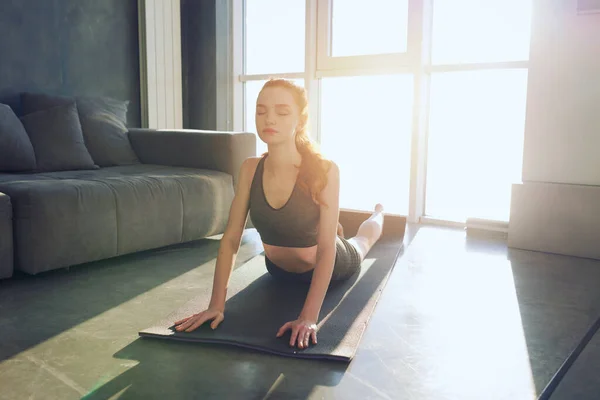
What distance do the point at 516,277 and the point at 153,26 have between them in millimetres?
3123

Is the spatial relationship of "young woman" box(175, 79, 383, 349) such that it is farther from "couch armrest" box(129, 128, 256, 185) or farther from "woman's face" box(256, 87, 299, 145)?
"couch armrest" box(129, 128, 256, 185)

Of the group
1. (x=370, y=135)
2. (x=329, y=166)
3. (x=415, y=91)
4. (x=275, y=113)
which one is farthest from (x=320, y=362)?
(x=370, y=135)

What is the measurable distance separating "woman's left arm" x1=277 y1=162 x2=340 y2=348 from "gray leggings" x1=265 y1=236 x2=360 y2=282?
1.09ft

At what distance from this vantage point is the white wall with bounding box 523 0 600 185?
9.09 feet

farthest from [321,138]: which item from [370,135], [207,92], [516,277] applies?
[516,277]

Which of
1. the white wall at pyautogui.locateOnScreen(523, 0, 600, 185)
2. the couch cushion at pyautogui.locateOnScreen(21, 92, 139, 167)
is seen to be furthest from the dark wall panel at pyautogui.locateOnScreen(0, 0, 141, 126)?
the white wall at pyautogui.locateOnScreen(523, 0, 600, 185)

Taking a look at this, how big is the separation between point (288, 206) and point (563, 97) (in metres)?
1.91

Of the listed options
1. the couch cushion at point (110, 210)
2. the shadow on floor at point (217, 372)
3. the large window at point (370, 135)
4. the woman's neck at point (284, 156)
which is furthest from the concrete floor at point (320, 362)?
the large window at point (370, 135)

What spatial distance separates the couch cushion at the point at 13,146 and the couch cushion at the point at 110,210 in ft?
0.57

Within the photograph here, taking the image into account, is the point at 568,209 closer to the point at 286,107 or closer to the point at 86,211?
the point at 286,107

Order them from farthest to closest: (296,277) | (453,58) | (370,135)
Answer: (370,135)
(453,58)
(296,277)

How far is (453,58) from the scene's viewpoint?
11.4ft

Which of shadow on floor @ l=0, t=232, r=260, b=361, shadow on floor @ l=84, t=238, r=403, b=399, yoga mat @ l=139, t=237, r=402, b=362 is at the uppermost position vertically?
yoga mat @ l=139, t=237, r=402, b=362

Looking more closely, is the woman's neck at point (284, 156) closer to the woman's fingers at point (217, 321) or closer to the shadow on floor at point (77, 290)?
the woman's fingers at point (217, 321)
